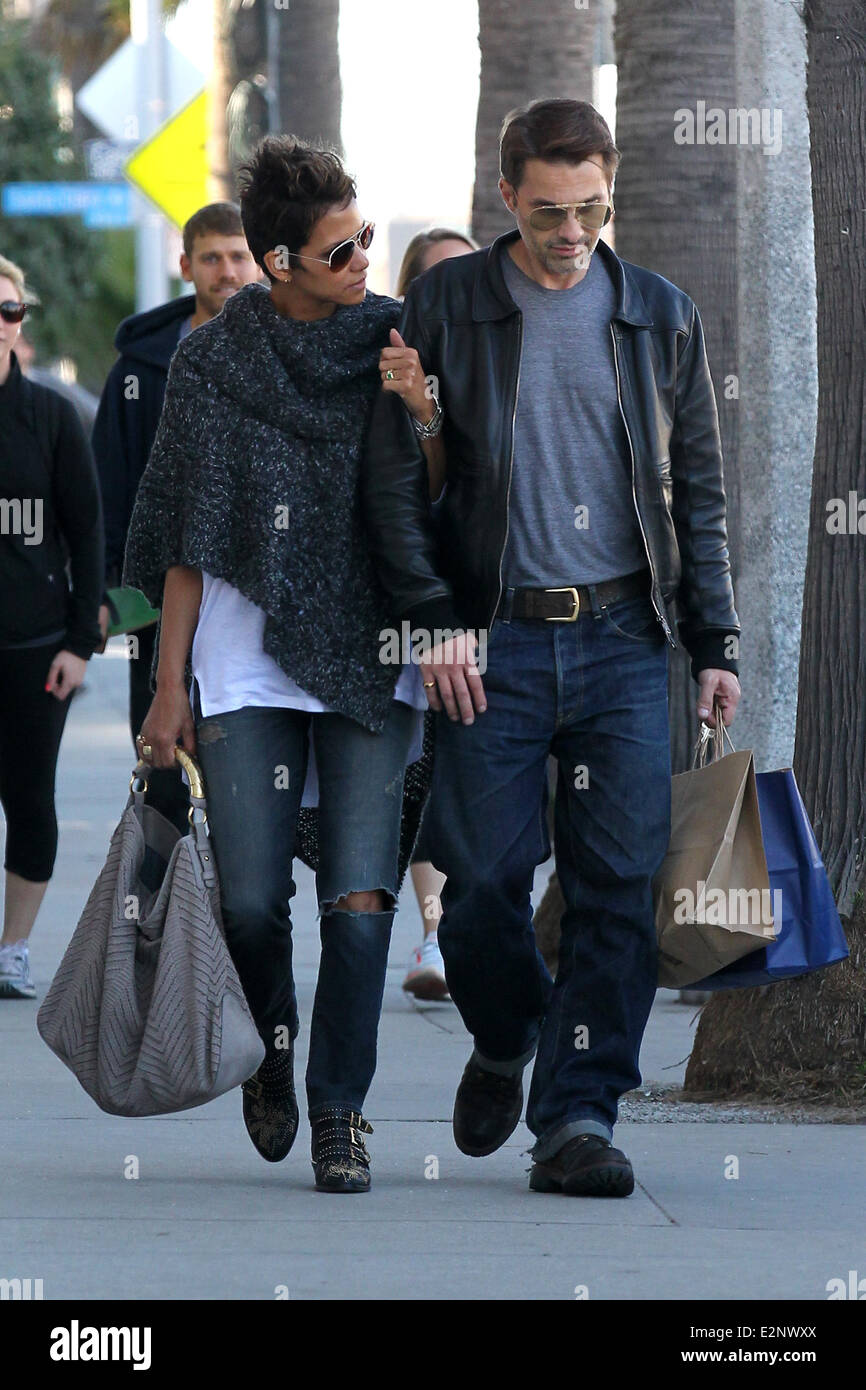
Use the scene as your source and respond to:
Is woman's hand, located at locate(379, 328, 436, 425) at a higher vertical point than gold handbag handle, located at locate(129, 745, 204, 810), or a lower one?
higher

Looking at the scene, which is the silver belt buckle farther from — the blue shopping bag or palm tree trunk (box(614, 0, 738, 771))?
palm tree trunk (box(614, 0, 738, 771))

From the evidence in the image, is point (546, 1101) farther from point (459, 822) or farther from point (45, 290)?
point (45, 290)

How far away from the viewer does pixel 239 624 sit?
4.62m

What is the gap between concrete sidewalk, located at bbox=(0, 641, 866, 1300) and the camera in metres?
4.06

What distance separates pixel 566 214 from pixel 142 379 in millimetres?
2491

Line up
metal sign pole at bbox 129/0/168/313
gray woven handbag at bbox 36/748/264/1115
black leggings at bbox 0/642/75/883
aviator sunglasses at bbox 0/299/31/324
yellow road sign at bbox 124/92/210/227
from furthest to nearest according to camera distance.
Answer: metal sign pole at bbox 129/0/168/313, yellow road sign at bbox 124/92/210/227, black leggings at bbox 0/642/75/883, aviator sunglasses at bbox 0/299/31/324, gray woven handbag at bbox 36/748/264/1115

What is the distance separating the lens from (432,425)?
4.57 metres

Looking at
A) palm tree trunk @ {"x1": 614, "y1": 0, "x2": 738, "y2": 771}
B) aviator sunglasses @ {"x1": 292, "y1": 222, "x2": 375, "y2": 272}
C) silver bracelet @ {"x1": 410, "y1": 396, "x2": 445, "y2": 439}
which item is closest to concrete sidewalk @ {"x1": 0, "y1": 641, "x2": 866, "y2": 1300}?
silver bracelet @ {"x1": 410, "y1": 396, "x2": 445, "y2": 439}

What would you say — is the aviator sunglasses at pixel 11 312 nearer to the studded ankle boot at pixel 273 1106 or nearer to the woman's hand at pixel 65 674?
the woman's hand at pixel 65 674

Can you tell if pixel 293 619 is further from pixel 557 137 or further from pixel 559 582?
pixel 557 137

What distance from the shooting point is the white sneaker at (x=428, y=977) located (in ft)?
23.6

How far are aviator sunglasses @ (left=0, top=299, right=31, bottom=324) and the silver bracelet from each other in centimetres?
260

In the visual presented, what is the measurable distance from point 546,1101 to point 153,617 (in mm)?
2643
